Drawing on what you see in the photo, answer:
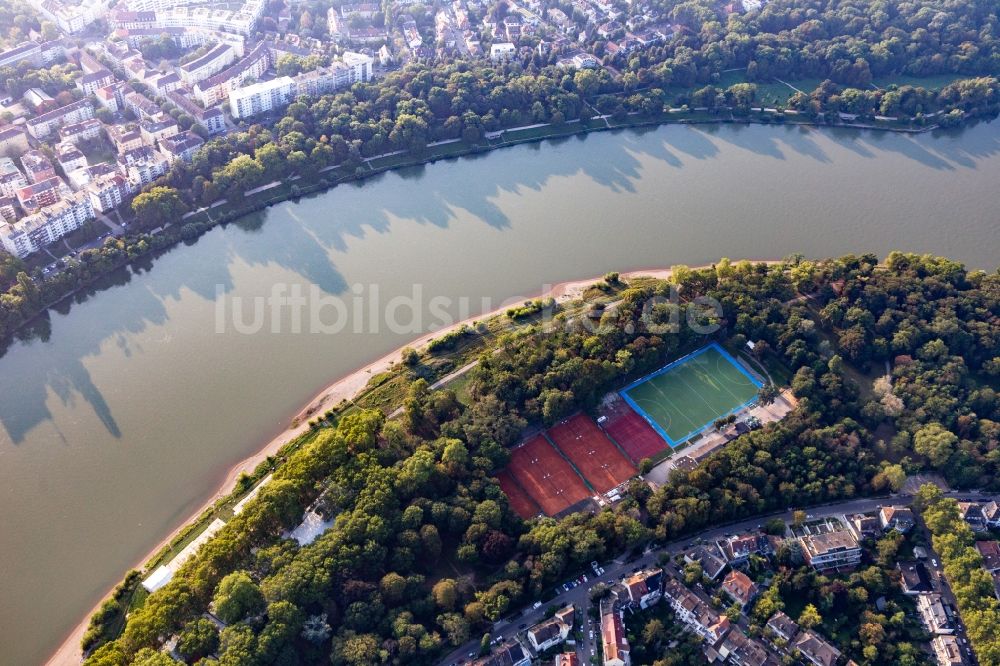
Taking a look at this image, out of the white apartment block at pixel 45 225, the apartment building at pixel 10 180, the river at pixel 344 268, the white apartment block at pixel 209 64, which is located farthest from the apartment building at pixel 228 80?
the white apartment block at pixel 45 225

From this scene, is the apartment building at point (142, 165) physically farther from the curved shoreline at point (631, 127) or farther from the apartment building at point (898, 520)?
the apartment building at point (898, 520)

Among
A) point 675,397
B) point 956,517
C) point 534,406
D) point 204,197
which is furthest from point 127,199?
point 956,517

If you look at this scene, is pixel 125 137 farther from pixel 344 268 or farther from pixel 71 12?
pixel 71 12

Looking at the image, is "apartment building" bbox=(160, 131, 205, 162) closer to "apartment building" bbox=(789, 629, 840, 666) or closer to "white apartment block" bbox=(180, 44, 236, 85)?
"white apartment block" bbox=(180, 44, 236, 85)

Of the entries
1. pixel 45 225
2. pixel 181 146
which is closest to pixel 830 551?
pixel 45 225

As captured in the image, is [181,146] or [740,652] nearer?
[740,652]

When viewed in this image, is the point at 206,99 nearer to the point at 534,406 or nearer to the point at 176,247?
the point at 176,247

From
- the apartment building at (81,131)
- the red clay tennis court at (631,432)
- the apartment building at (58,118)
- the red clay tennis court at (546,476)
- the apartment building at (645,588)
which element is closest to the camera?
the apartment building at (645,588)

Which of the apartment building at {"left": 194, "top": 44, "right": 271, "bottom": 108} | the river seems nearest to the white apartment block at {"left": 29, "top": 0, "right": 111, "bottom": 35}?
the apartment building at {"left": 194, "top": 44, "right": 271, "bottom": 108}
